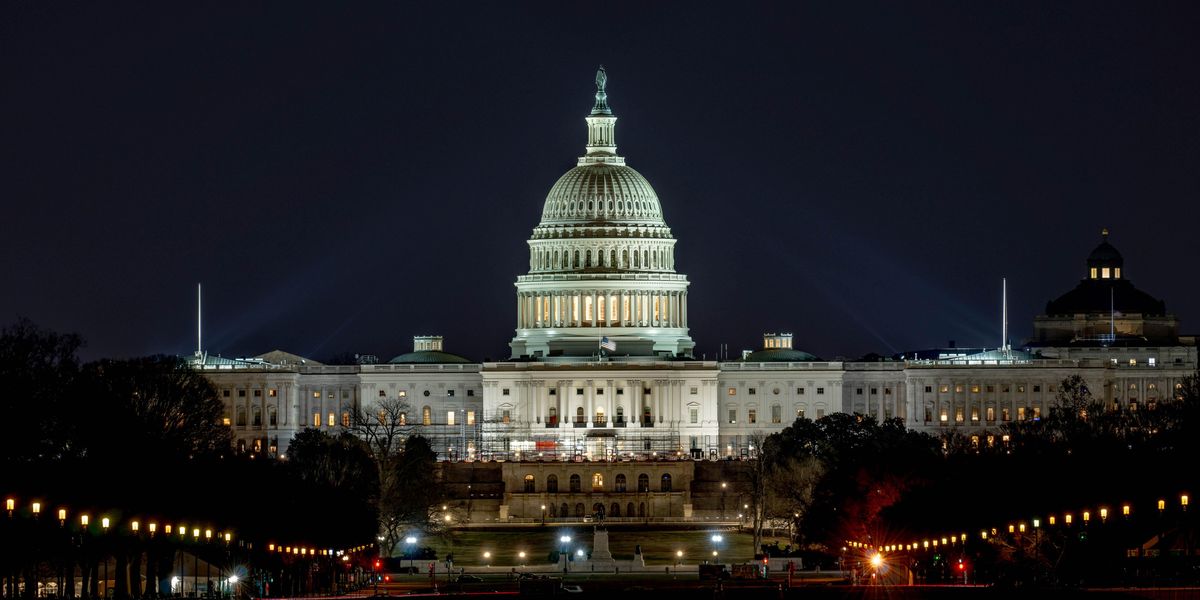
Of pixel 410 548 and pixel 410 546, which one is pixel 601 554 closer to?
pixel 410 548

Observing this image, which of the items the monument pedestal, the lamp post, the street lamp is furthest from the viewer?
the monument pedestal

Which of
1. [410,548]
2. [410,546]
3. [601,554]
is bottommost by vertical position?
[601,554]

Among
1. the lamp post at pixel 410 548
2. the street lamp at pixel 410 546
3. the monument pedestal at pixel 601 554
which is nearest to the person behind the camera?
the lamp post at pixel 410 548

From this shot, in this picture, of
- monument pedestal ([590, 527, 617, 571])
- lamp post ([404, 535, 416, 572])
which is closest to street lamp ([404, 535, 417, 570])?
lamp post ([404, 535, 416, 572])

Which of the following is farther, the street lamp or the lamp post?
the street lamp

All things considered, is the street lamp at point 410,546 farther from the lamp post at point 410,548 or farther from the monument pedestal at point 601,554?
the monument pedestal at point 601,554

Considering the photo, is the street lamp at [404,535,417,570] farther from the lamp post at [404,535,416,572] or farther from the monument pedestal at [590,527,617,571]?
the monument pedestal at [590,527,617,571]

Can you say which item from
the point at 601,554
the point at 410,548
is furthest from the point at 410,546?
the point at 601,554

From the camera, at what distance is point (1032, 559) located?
142 metres

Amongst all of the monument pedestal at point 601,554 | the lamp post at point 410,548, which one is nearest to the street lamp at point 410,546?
the lamp post at point 410,548

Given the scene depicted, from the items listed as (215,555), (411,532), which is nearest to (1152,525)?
(215,555)

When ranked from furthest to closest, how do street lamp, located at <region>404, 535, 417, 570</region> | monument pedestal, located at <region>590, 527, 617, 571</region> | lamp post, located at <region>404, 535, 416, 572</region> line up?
1. monument pedestal, located at <region>590, 527, 617, 571</region>
2. street lamp, located at <region>404, 535, 417, 570</region>
3. lamp post, located at <region>404, 535, 416, 572</region>

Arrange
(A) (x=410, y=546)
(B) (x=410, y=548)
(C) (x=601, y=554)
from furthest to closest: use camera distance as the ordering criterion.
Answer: (A) (x=410, y=546), (B) (x=410, y=548), (C) (x=601, y=554)

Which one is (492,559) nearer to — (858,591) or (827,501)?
(827,501)
